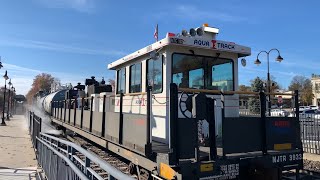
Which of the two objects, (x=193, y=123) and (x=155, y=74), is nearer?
(x=193, y=123)

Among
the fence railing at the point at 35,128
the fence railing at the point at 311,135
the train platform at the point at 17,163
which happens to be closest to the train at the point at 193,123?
the train platform at the point at 17,163

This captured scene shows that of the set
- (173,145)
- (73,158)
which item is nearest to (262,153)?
(173,145)

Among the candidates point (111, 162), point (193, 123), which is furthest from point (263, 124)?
point (111, 162)

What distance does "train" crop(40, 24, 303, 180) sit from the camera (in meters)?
5.29

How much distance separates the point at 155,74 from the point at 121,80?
7.98ft

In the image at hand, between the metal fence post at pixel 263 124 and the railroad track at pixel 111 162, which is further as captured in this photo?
the railroad track at pixel 111 162

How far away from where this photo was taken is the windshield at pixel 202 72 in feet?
24.0

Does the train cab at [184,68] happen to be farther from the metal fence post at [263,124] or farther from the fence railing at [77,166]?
the fence railing at [77,166]

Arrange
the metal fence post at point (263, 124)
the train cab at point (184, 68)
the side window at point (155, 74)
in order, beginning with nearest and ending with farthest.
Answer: the metal fence post at point (263, 124) → the train cab at point (184, 68) → the side window at point (155, 74)

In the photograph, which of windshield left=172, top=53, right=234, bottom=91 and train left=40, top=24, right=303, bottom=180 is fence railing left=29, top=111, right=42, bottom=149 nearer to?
train left=40, top=24, right=303, bottom=180

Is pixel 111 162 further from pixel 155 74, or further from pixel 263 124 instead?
pixel 263 124

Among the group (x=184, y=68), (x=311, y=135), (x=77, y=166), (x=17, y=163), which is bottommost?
(x=17, y=163)

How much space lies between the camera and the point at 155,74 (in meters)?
7.53

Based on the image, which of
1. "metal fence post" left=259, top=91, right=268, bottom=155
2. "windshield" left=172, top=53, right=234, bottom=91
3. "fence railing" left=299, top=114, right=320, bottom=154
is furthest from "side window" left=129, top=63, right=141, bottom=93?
"fence railing" left=299, top=114, right=320, bottom=154
